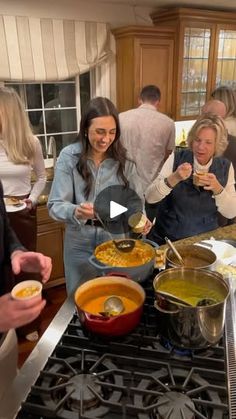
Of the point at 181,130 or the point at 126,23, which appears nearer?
the point at 126,23

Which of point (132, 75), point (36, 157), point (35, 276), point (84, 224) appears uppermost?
point (132, 75)

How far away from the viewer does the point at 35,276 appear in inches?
95.7

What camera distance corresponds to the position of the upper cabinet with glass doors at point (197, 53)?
11.0 feet

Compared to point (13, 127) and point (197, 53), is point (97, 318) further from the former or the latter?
point (197, 53)

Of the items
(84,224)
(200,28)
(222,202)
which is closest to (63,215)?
(84,224)

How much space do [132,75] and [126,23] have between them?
0.55m

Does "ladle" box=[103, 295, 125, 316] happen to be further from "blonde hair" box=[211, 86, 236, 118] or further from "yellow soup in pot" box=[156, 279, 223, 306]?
"blonde hair" box=[211, 86, 236, 118]

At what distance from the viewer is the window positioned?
10.5 ft

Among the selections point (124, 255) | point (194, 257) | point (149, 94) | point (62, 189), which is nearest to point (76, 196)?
point (62, 189)

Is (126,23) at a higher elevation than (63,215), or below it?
higher

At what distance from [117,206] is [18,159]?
1.01m

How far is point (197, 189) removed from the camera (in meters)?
1.85

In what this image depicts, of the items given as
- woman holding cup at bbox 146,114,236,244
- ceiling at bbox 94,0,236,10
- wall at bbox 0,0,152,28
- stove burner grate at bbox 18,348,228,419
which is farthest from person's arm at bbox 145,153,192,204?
ceiling at bbox 94,0,236,10

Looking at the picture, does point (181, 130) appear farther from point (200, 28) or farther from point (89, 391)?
point (89, 391)
